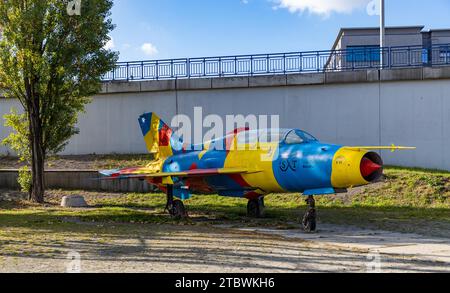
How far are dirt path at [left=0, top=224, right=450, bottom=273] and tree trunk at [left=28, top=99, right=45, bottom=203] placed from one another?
397 inches

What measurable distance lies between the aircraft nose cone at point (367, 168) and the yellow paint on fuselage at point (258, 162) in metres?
2.57

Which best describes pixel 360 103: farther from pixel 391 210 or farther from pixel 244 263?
pixel 244 263

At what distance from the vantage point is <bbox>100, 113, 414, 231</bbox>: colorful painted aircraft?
1161cm

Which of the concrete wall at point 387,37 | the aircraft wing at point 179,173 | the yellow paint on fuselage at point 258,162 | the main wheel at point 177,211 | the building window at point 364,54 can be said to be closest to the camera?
the yellow paint on fuselage at point 258,162

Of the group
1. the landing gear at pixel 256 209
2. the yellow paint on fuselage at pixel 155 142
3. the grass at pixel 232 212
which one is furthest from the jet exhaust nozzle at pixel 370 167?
the yellow paint on fuselage at pixel 155 142

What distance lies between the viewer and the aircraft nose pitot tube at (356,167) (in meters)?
11.3

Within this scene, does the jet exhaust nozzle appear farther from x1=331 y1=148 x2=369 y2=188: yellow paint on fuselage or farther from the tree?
the tree

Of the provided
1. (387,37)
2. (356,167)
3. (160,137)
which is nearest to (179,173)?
(160,137)

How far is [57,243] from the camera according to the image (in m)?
9.77

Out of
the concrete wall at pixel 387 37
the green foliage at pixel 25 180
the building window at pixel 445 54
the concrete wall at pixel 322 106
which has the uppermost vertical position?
the concrete wall at pixel 387 37

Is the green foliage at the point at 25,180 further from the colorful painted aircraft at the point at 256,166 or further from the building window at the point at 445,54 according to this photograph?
the building window at the point at 445,54

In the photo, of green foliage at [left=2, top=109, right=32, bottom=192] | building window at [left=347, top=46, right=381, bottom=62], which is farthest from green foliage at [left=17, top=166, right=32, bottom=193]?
building window at [left=347, top=46, right=381, bottom=62]

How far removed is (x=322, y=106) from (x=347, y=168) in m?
12.7

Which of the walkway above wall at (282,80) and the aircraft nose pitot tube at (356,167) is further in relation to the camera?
the walkway above wall at (282,80)
